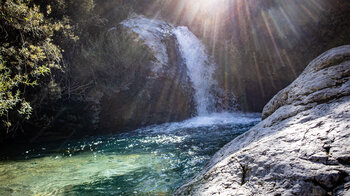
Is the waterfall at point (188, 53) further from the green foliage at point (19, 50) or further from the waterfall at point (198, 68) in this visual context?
the green foliage at point (19, 50)

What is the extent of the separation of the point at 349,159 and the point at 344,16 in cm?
1272

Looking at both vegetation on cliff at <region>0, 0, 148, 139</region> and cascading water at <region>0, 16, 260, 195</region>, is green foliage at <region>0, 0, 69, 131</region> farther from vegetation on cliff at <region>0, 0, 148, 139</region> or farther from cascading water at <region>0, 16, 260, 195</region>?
cascading water at <region>0, 16, 260, 195</region>

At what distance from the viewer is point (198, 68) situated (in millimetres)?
13414

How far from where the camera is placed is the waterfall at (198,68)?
40.3 feet

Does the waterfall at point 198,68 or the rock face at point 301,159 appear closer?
the rock face at point 301,159

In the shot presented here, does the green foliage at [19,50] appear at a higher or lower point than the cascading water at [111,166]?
higher

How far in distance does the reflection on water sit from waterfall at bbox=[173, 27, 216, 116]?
17.3 ft

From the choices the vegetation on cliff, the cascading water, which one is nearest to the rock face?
the cascading water

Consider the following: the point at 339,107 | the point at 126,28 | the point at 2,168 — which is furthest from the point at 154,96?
the point at 339,107

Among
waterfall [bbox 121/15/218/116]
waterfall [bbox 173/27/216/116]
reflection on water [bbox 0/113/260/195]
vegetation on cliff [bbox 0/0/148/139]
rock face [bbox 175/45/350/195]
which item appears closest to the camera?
rock face [bbox 175/45/350/195]

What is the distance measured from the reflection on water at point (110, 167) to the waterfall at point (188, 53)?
17.9 feet

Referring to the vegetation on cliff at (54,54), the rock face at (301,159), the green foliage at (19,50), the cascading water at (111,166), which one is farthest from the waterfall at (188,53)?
the rock face at (301,159)

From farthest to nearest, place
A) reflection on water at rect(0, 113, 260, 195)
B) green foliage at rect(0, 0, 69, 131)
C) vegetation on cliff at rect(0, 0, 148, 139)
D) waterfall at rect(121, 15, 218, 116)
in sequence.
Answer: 1. waterfall at rect(121, 15, 218, 116)
2. vegetation on cliff at rect(0, 0, 148, 139)
3. green foliage at rect(0, 0, 69, 131)
4. reflection on water at rect(0, 113, 260, 195)

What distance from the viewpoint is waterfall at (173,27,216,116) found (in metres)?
12.3
